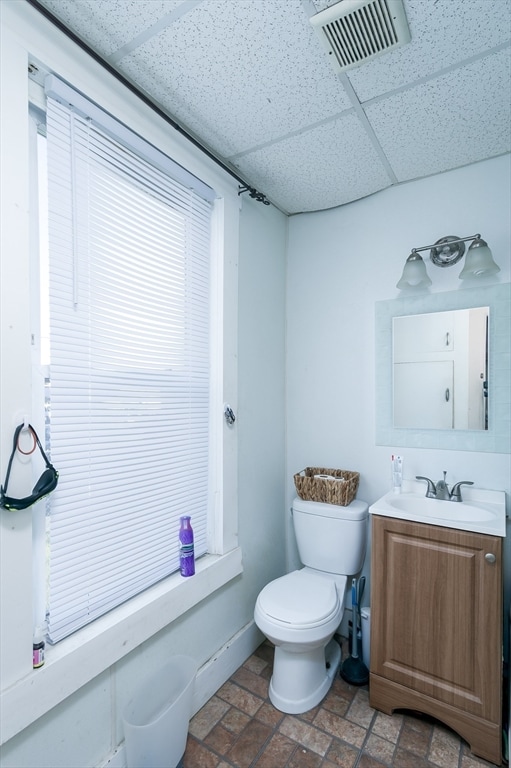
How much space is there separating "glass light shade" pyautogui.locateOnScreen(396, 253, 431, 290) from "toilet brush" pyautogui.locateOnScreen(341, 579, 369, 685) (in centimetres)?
155

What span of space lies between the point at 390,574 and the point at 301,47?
196 centimetres

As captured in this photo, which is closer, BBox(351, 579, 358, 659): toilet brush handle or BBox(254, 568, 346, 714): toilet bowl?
BBox(254, 568, 346, 714): toilet bowl

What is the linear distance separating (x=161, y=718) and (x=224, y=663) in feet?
1.96

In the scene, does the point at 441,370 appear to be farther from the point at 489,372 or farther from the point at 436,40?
the point at 436,40

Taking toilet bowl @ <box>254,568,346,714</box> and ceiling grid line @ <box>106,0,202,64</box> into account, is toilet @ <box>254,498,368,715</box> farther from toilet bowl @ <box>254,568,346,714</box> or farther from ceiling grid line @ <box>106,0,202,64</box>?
ceiling grid line @ <box>106,0,202,64</box>

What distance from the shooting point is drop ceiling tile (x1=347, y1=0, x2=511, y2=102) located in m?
1.06

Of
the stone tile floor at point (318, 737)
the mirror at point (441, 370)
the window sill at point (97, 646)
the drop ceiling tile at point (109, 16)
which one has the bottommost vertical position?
the stone tile floor at point (318, 737)

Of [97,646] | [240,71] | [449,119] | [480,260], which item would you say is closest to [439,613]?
[97,646]

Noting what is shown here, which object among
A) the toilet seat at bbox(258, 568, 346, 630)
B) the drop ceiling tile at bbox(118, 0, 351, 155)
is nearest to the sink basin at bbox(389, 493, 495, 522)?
the toilet seat at bbox(258, 568, 346, 630)

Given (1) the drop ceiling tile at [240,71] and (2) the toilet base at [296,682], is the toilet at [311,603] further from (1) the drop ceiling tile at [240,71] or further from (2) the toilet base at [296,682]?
(1) the drop ceiling tile at [240,71]

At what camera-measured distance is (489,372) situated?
5.82 feet

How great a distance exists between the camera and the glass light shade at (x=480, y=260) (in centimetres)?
167

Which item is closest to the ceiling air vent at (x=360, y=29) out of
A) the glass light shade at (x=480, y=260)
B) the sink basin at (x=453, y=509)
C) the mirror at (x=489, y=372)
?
the glass light shade at (x=480, y=260)

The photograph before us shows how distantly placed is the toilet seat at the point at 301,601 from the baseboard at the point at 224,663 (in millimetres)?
353
